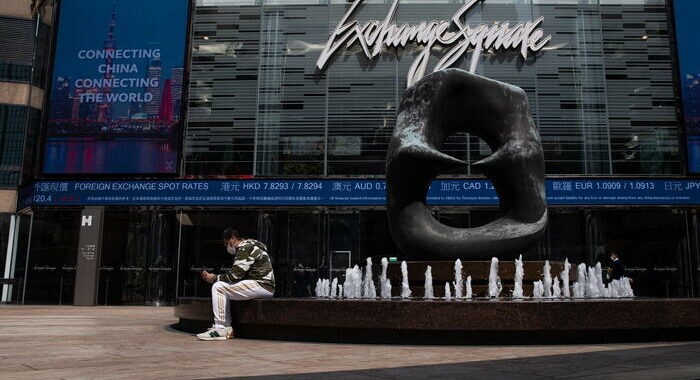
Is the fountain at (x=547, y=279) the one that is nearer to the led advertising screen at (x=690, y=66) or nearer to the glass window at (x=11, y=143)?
the led advertising screen at (x=690, y=66)

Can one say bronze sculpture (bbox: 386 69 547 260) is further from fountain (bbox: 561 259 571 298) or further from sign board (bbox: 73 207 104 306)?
sign board (bbox: 73 207 104 306)

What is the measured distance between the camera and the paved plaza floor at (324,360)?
4.50 m

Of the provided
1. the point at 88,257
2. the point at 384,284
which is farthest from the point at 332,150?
the point at 384,284

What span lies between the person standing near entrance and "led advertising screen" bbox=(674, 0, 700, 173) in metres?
16.9

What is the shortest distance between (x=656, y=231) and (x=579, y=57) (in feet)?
21.0

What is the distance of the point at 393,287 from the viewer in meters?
9.67

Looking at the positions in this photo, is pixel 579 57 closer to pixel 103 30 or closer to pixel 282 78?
pixel 282 78

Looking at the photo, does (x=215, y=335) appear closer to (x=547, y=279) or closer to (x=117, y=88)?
(x=547, y=279)

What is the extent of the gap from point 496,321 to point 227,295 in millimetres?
3291

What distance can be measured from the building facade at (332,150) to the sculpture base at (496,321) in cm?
1239

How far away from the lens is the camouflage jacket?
764 centimetres

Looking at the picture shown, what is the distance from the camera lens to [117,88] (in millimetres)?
20766

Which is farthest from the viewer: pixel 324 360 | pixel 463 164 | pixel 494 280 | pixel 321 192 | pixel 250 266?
pixel 321 192

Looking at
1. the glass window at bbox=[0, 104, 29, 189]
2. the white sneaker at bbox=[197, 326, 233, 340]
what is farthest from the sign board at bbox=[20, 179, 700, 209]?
the white sneaker at bbox=[197, 326, 233, 340]
